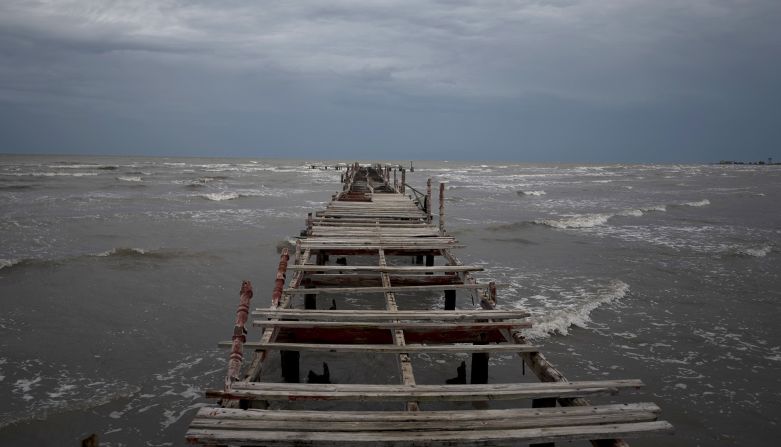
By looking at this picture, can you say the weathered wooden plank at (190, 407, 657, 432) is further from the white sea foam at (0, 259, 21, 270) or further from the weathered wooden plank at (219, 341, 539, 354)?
the white sea foam at (0, 259, 21, 270)

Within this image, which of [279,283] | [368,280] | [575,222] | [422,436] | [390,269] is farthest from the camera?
[575,222]

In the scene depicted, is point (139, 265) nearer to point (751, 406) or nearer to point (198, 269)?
point (198, 269)

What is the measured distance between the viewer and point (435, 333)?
5719 millimetres

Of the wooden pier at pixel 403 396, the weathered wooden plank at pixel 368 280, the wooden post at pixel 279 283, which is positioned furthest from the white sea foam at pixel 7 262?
the wooden post at pixel 279 283

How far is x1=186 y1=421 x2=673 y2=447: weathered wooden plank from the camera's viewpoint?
125 inches

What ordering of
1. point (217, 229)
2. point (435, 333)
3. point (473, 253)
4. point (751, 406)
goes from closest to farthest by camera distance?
point (435, 333)
point (751, 406)
point (473, 253)
point (217, 229)

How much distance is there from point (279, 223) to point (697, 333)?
A: 17.6 meters

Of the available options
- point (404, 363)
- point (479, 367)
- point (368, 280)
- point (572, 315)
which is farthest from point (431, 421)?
point (572, 315)

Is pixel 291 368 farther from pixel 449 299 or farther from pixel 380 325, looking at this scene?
pixel 449 299

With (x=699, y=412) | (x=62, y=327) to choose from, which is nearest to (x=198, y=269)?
(x=62, y=327)

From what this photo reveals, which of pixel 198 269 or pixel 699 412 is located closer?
pixel 699 412

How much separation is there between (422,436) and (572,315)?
7089mm

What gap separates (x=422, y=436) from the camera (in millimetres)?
3299

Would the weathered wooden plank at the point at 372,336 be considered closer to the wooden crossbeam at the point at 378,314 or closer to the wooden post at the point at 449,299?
the wooden crossbeam at the point at 378,314
